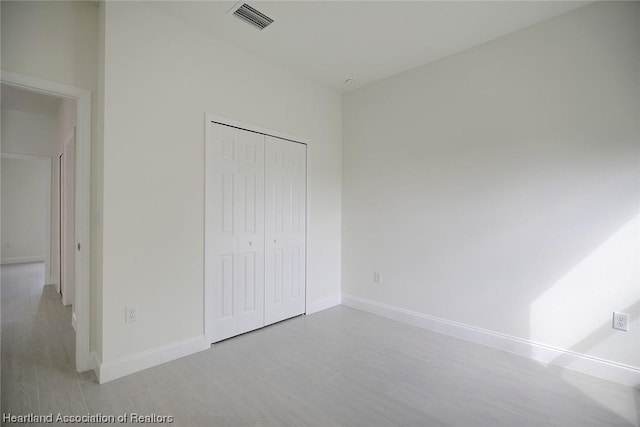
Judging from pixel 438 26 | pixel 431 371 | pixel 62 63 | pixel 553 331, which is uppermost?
pixel 438 26

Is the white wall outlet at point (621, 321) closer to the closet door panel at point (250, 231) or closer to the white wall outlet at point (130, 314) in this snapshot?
the closet door panel at point (250, 231)

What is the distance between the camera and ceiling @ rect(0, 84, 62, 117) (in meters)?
Result: 3.63

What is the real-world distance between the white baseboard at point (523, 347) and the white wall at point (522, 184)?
59 millimetres

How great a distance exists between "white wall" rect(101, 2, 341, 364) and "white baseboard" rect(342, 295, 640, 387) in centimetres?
216

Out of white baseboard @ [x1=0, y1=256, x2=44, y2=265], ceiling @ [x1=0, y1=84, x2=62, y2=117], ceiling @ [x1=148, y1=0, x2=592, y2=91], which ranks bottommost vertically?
white baseboard @ [x1=0, y1=256, x2=44, y2=265]

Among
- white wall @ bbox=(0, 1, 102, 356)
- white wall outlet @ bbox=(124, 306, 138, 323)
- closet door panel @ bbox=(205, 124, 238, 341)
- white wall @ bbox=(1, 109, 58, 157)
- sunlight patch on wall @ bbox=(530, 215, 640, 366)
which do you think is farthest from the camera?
white wall @ bbox=(1, 109, 58, 157)

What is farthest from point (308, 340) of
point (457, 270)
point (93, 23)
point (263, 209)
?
point (93, 23)

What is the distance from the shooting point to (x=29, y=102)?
3938mm

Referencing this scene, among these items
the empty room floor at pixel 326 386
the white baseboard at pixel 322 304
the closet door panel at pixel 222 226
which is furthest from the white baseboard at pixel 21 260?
the white baseboard at pixel 322 304

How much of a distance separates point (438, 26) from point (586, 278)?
2390 millimetres

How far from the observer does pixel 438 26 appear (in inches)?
98.7

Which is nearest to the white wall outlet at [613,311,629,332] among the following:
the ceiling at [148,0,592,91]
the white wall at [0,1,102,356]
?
the ceiling at [148,0,592,91]

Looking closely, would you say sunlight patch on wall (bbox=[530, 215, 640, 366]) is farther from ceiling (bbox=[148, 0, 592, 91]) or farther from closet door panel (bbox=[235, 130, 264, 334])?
closet door panel (bbox=[235, 130, 264, 334])

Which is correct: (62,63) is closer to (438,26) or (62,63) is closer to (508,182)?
(438,26)
